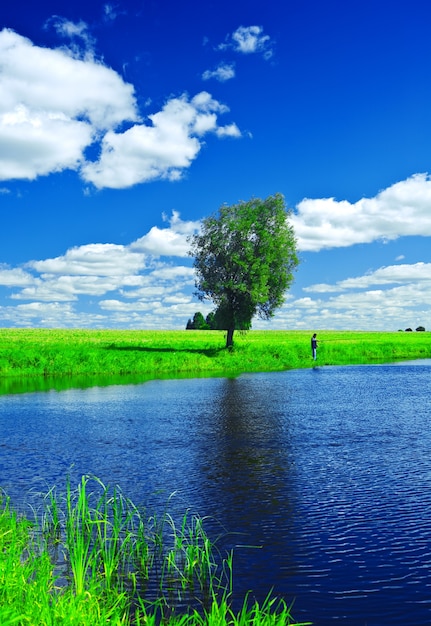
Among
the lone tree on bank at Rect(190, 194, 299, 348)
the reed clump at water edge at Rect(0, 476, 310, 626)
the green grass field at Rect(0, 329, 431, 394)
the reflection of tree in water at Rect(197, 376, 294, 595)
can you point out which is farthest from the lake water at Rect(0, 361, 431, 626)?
the lone tree on bank at Rect(190, 194, 299, 348)

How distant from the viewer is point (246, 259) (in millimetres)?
67000

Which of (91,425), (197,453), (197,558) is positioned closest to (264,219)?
(91,425)

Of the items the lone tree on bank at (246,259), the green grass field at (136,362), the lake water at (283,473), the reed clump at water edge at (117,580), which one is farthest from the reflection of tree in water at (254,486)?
the lone tree on bank at (246,259)

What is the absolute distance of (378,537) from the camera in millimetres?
11555

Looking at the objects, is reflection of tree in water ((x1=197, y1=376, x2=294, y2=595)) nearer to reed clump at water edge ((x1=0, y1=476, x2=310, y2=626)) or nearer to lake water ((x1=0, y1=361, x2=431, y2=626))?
lake water ((x1=0, y1=361, x2=431, y2=626))

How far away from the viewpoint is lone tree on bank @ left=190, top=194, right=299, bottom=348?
66625 millimetres

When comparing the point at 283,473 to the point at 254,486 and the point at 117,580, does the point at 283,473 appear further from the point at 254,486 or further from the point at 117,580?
the point at 117,580

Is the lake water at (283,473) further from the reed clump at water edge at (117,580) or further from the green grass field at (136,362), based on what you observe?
the green grass field at (136,362)

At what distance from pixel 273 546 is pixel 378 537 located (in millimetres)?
2140

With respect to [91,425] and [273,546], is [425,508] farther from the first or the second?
[91,425]

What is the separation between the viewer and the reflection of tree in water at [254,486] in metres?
10.4

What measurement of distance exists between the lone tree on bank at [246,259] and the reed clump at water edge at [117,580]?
179ft

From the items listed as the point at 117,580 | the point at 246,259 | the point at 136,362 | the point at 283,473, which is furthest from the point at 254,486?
the point at 246,259

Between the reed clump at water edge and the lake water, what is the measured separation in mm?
687
